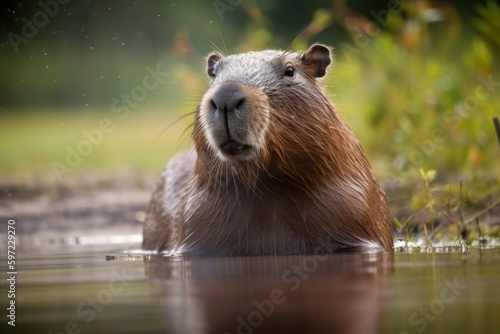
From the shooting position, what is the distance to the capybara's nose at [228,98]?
3.97 meters

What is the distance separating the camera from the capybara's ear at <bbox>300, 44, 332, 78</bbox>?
4.71 m

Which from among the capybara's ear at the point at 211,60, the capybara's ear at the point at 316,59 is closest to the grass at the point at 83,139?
the capybara's ear at the point at 211,60

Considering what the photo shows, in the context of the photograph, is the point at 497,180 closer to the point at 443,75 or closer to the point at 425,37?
the point at 443,75

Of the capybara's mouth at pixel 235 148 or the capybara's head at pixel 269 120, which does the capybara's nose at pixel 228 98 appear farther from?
the capybara's mouth at pixel 235 148

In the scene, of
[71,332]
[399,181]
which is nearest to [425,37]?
[399,181]

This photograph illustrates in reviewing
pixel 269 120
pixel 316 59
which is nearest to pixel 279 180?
pixel 269 120

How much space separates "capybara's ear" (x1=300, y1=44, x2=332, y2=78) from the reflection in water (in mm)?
1101

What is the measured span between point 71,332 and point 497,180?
426 centimetres

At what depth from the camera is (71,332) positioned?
83.6 inches

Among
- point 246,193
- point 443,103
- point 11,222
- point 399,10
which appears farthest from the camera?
point 399,10

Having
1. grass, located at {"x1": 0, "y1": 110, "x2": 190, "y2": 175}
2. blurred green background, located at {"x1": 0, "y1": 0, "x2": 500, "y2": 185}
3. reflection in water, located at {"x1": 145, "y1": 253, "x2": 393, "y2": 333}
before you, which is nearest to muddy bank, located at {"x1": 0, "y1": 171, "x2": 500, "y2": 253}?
blurred green background, located at {"x1": 0, "y1": 0, "x2": 500, "y2": 185}

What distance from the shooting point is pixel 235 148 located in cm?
409

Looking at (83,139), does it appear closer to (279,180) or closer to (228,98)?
(279,180)

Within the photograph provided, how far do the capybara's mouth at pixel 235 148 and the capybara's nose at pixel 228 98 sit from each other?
0.15 metres
